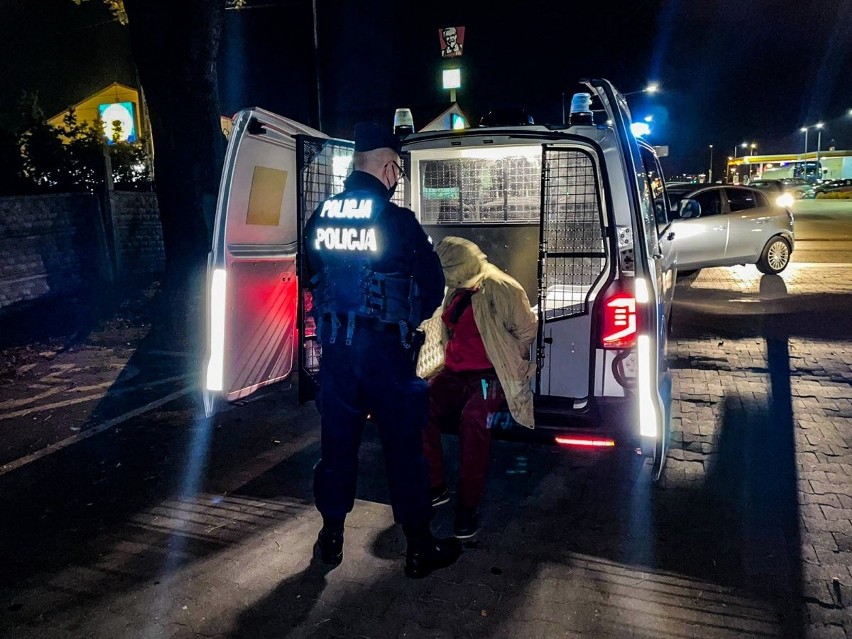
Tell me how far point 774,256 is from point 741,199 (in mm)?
1203

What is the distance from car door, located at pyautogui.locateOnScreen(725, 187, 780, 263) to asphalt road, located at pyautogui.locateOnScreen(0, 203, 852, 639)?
559 cm

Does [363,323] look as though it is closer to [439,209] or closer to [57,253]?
[439,209]

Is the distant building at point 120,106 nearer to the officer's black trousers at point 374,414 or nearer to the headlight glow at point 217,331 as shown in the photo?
the headlight glow at point 217,331

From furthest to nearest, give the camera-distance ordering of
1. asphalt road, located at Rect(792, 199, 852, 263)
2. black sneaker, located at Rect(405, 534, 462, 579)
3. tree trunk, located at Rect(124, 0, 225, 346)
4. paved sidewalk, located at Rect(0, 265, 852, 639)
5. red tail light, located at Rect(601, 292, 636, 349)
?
asphalt road, located at Rect(792, 199, 852, 263) → tree trunk, located at Rect(124, 0, 225, 346) → red tail light, located at Rect(601, 292, 636, 349) → black sneaker, located at Rect(405, 534, 462, 579) → paved sidewalk, located at Rect(0, 265, 852, 639)

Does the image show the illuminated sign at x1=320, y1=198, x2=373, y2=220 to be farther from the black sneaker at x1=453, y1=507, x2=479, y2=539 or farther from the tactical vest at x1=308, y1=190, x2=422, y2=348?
the black sneaker at x1=453, y1=507, x2=479, y2=539

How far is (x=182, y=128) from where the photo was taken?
7.57 meters

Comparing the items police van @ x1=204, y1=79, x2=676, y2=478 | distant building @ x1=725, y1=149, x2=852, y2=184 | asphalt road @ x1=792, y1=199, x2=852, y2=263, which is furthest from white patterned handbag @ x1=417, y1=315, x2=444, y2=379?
distant building @ x1=725, y1=149, x2=852, y2=184

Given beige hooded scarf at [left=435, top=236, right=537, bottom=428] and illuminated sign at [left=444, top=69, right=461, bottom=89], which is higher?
illuminated sign at [left=444, top=69, right=461, bottom=89]

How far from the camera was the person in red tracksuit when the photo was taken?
362 centimetres

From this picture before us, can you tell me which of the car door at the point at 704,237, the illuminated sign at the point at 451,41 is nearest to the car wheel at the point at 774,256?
the car door at the point at 704,237

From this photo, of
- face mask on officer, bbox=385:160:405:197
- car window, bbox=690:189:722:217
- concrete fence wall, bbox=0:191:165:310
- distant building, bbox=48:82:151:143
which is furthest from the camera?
distant building, bbox=48:82:151:143

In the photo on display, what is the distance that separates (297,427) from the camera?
5.30 meters

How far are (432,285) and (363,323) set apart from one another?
14.4 inches

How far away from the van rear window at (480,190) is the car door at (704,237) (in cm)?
621
